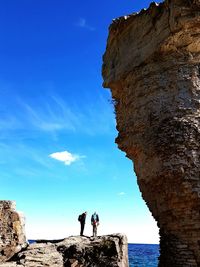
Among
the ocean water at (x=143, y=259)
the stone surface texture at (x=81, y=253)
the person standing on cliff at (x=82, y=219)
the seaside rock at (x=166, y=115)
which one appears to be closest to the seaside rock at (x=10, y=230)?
the stone surface texture at (x=81, y=253)

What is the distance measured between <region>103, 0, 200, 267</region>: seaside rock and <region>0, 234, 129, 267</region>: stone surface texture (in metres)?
1.60

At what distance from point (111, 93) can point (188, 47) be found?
3892mm

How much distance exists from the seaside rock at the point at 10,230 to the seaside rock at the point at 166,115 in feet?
14.5

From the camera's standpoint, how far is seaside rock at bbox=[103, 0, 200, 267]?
10.6 m

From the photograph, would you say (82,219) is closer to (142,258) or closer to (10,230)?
(10,230)

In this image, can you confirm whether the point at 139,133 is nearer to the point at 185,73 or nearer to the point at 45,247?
A: the point at 185,73

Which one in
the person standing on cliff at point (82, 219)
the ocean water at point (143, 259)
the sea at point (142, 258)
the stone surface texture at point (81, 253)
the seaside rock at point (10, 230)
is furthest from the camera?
the ocean water at point (143, 259)

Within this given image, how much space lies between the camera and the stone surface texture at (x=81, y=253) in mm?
9984

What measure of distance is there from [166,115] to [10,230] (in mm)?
6449

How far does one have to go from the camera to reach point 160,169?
1109 centimetres

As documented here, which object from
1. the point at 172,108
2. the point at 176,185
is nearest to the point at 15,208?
the point at 176,185

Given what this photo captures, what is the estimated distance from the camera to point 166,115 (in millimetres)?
11453

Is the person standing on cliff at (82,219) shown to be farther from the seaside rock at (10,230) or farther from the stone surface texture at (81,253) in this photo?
the stone surface texture at (81,253)

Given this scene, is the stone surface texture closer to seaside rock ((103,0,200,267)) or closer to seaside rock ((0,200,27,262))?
seaside rock ((0,200,27,262))
